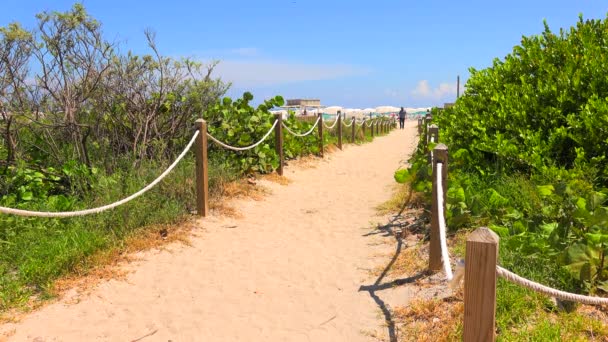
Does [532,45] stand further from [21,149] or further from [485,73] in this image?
[21,149]

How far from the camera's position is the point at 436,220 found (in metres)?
3.87

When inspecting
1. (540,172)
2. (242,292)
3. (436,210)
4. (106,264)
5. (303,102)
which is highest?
(303,102)

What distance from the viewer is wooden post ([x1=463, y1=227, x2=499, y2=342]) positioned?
201cm

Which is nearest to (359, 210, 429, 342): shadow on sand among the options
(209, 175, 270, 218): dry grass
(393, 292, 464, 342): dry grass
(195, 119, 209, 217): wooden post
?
(393, 292, 464, 342): dry grass

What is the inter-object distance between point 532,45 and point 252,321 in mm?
5755

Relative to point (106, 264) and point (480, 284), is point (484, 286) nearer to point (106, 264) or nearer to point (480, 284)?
point (480, 284)

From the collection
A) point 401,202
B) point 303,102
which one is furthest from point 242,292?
point 303,102

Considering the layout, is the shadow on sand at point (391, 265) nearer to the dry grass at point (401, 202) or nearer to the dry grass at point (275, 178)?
the dry grass at point (401, 202)

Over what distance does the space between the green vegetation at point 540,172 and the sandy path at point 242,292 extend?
0.98m

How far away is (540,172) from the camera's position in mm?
5070

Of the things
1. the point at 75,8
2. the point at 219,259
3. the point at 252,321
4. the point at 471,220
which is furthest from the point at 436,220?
the point at 75,8

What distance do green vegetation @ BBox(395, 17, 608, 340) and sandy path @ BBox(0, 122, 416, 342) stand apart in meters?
0.98

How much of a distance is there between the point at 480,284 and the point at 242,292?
2328 millimetres

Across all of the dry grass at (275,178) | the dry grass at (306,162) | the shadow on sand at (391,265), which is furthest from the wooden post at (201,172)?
the dry grass at (306,162)
